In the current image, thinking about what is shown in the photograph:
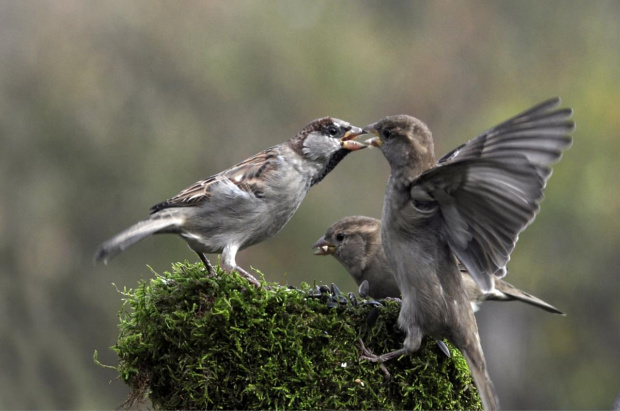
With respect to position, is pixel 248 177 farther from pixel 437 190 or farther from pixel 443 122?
pixel 443 122

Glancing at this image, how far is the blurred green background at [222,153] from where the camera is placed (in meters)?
12.3

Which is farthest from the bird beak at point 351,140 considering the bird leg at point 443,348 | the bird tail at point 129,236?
the bird leg at point 443,348

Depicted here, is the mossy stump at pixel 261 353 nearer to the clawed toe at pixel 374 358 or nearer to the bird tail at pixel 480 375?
the clawed toe at pixel 374 358

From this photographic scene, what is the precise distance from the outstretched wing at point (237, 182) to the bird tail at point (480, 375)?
171 centimetres

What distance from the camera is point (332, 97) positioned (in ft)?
48.0

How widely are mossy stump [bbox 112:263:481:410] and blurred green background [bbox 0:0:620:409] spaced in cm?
686

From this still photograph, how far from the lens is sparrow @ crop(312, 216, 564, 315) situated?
583cm

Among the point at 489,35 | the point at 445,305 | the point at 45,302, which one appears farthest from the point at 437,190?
the point at 489,35

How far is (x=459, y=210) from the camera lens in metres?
4.48

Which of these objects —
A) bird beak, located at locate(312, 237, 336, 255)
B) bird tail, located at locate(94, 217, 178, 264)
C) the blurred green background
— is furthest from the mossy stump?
the blurred green background

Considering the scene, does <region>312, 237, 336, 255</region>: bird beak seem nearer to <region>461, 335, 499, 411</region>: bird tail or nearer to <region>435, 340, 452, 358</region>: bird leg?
<region>435, 340, 452, 358</region>: bird leg

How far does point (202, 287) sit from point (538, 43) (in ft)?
50.1

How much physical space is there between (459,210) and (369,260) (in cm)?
155

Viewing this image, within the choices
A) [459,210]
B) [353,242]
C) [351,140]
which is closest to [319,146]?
[351,140]
